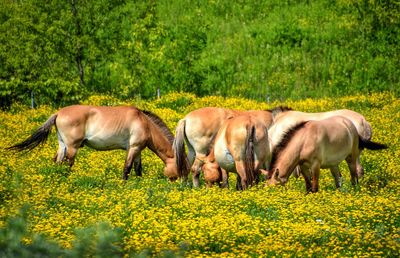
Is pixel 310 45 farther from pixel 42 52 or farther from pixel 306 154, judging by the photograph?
pixel 306 154

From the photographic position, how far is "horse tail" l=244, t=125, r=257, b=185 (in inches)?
604

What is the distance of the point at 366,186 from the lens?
16.5 m

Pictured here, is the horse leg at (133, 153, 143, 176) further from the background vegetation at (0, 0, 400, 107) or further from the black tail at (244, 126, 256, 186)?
the background vegetation at (0, 0, 400, 107)

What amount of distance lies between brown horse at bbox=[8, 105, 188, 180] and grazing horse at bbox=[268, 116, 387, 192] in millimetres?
3674

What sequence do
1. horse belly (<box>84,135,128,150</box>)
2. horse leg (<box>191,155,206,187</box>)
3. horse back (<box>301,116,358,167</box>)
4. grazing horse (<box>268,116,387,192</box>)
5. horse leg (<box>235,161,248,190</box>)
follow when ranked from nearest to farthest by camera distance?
1. grazing horse (<box>268,116,387,192</box>)
2. horse back (<box>301,116,358,167</box>)
3. horse leg (<box>235,161,248,190</box>)
4. horse leg (<box>191,155,206,187</box>)
5. horse belly (<box>84,135,128,150</box>)

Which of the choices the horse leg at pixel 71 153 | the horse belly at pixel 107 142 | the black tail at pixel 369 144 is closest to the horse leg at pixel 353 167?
the black tail at pixel 369 144

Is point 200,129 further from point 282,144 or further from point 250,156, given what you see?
point 282,144

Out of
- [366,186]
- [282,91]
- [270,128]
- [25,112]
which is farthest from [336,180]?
[282,91]

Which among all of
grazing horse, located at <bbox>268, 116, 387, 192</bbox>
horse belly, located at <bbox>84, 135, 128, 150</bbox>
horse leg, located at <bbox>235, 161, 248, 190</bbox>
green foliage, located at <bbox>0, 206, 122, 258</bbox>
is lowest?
horse belly, located at <bbox>84, 135, 128, 150</bbox>

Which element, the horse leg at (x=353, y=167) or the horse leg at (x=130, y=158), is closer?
the horse leg at (x=353, y=167)

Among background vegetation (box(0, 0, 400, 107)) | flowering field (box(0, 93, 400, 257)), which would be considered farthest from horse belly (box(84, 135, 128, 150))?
background vegetation (box(0, 0, 400, 107))

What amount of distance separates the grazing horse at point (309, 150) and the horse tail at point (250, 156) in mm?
486

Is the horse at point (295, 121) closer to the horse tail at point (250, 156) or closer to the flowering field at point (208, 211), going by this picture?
the flowering field at point (208, 211)

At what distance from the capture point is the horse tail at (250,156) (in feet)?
50.3
